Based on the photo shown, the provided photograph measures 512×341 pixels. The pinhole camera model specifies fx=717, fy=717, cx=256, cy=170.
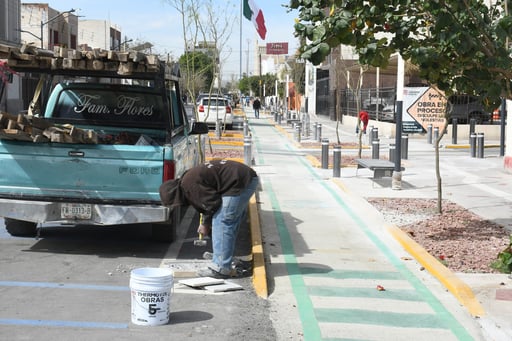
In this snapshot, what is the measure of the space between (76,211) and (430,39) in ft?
16.6

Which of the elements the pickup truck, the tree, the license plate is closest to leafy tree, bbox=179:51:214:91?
the tree

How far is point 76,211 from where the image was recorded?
8523mm

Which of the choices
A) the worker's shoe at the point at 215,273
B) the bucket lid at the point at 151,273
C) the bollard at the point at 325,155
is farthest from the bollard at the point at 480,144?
the bucket lid at the point at 151,273

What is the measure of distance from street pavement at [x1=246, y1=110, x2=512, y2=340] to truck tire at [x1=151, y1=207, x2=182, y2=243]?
1.29 metres

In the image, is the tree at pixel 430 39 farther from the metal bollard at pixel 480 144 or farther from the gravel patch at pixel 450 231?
the metal bollard at pixel 480 144

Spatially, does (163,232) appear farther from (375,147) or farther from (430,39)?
(375,147)

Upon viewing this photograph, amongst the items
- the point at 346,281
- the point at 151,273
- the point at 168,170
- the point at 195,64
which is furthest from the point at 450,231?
the point at 195,64

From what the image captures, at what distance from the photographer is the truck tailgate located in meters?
8.51

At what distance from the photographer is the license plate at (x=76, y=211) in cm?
852

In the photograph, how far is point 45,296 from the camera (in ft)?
23.4

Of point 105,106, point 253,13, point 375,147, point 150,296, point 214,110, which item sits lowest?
point 150,296

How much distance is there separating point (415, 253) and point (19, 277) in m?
4.88

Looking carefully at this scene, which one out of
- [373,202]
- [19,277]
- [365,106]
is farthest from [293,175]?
[365,106]

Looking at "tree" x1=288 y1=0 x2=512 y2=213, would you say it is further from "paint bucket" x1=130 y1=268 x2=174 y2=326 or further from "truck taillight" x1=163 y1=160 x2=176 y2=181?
"paint bucket" x1=130 y1=268 x2=174 y2=326
